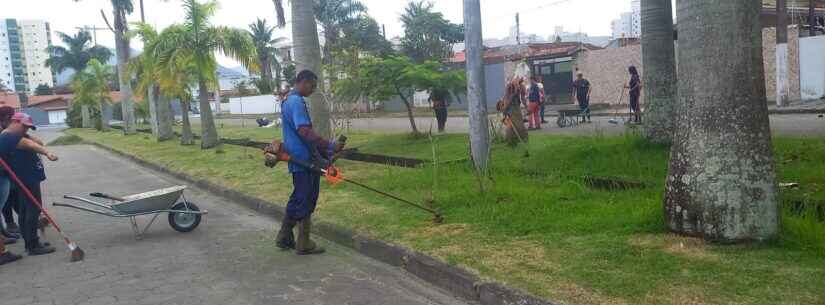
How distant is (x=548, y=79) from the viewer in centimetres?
3159

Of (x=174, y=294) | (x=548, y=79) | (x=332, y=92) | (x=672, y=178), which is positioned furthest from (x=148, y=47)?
(x=548, y=79)

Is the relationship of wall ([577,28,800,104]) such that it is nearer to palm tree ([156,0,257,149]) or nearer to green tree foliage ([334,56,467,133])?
green tree foliage ([334,56,467,133])

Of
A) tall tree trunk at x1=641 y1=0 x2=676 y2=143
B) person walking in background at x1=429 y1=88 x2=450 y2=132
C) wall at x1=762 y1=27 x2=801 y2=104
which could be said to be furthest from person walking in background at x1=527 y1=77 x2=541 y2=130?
wall at x1=762 y1=27 x2=801 y2=104

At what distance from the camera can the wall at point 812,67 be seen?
20.2m

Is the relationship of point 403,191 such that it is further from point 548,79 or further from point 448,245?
point 548,79

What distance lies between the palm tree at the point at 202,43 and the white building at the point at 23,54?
115145 mm

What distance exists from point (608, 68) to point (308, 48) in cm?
1867

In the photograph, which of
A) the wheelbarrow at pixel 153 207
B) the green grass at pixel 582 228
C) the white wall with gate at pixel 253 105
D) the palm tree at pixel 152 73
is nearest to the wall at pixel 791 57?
the green grass at pixel 582 228

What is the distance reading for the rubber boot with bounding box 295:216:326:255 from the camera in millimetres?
6117

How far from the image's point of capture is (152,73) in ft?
63.3

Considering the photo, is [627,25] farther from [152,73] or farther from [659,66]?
[659,66]

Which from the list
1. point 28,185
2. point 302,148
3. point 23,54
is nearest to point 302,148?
point 302,148

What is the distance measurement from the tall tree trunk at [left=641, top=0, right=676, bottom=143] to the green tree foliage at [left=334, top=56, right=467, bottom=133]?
4789 mm

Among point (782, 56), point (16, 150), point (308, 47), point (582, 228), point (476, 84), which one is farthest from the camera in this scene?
point (782, 56)
